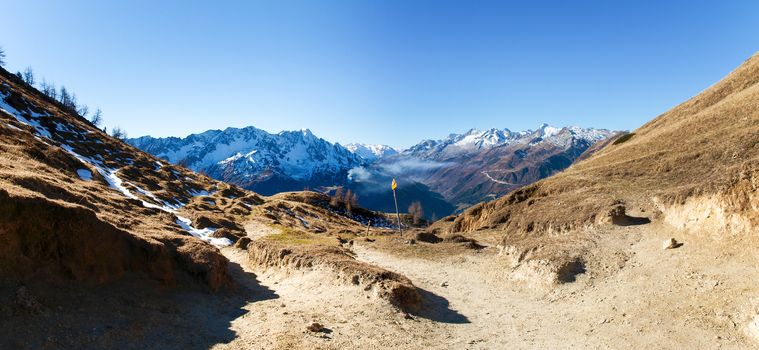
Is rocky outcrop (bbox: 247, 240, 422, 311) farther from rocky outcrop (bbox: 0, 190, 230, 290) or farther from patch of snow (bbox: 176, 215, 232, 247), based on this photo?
patch of snow (bbox: 176, 215, 232, 247)

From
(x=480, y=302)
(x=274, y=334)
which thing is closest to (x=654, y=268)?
(x=480, y=302)

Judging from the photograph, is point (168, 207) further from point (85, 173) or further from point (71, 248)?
point (71, 248)

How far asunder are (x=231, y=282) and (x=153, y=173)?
8644 cm

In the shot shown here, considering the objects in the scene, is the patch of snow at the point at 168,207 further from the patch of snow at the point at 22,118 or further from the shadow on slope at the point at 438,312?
the shadow on slope at the point at 438,312

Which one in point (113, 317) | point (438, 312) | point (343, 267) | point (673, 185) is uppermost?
point (113, 317)

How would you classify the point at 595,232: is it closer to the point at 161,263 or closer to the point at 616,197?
the point at 616,197

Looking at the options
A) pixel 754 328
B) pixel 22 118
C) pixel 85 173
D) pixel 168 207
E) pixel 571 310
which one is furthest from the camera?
pixel 22 118

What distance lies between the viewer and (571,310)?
21969mm

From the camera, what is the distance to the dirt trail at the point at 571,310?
56.8 ft

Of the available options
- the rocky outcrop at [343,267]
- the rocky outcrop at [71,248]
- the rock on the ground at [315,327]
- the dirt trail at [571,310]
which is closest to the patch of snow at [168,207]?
the rocky outcrop at [343,267]

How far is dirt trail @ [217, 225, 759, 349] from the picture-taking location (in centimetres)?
1731

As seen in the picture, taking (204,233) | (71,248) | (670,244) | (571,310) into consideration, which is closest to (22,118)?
(204,233)

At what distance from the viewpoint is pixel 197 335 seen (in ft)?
57.9

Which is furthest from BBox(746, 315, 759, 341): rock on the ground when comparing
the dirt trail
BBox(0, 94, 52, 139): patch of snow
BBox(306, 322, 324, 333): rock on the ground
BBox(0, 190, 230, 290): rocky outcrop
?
BBox(0, 94, 52, 139): patch of snow
